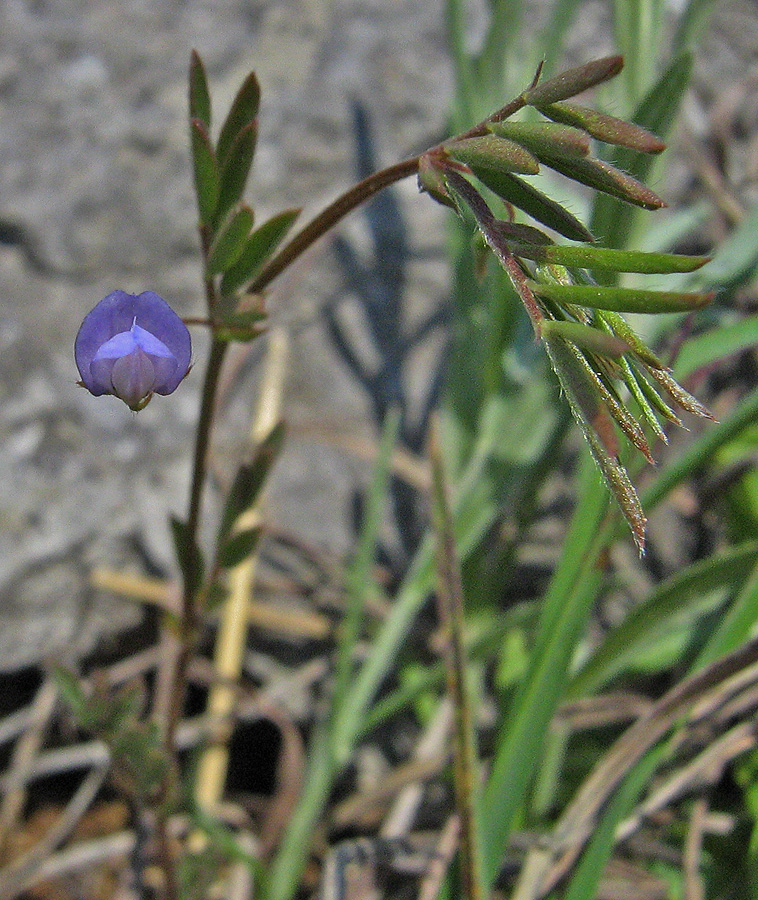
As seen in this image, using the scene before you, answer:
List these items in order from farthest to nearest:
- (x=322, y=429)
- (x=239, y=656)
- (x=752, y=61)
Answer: (x=752, y=61), (x=322, y=429), (x=239, y=656)

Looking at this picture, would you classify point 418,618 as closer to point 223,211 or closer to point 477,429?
point 477,429

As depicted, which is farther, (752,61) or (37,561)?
(752,61)

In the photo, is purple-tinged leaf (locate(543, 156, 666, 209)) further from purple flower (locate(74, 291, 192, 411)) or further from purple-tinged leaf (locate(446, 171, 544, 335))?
purple flower (locate(74, 291, 192, 411))

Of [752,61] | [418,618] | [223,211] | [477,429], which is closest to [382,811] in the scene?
[418,618]

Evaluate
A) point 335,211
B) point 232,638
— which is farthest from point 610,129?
point 232,638

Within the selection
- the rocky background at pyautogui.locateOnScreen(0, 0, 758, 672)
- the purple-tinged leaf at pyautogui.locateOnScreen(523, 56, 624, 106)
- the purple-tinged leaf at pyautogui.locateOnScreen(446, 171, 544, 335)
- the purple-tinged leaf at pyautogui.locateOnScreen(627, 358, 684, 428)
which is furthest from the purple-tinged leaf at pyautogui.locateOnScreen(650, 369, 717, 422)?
Answer: the rocky background at pyautogui.locateOnScreen(0, 0, 758, 672)

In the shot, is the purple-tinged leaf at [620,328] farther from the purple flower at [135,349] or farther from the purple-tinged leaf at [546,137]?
the purple flower at [135,349]

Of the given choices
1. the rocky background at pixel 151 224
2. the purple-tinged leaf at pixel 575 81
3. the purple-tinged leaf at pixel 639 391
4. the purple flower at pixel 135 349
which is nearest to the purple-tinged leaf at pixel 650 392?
the purple-tinged leaf at pixel 639 391
